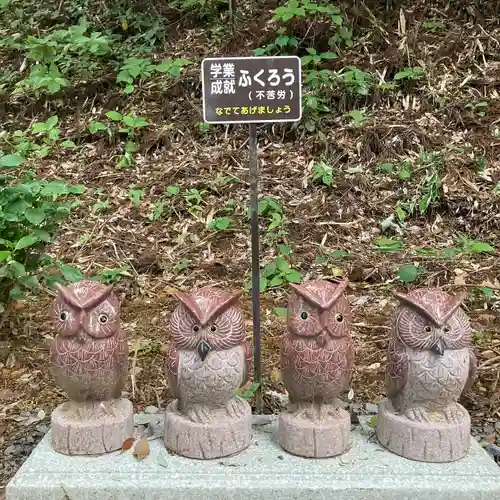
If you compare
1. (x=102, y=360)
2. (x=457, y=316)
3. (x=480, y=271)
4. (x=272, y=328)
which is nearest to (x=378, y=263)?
(x=480, y=271)

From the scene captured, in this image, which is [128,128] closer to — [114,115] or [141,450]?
[114,115]

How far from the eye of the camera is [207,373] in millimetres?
2314

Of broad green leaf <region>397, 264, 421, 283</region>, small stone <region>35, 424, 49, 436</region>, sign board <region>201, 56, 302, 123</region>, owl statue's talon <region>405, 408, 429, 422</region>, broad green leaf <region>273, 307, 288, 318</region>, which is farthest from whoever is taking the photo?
broad green leaf <region>397, 264, 421, 283</region>

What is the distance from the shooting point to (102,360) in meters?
2.35

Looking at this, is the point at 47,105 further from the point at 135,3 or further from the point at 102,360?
the point at 102,360

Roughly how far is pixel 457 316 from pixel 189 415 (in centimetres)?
107

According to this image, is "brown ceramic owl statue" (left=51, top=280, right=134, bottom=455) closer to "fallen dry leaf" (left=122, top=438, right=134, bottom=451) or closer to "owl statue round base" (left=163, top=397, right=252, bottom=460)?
"fallen dry leaf" (left=122, top=438, right=134, bottom=451)

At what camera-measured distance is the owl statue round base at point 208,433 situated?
2.39m

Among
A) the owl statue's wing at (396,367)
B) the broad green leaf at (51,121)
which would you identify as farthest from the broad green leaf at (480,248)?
the broad green leaf at (51,121)

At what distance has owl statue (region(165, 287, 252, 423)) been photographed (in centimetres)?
230

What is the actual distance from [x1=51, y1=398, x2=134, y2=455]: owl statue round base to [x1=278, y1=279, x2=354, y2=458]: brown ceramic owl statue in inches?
25.0

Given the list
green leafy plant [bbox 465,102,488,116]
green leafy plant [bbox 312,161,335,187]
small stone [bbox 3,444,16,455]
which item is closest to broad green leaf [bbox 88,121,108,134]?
green leafy plant [bbox 312,161,335,187]

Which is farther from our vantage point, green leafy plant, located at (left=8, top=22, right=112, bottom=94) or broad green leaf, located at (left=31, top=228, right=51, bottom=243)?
green leafy plant, located at (left=8, top=22, right=112, bottom=94)

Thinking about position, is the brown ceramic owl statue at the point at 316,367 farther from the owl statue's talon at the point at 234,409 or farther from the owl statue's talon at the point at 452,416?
the owl statue's talon at the point at 452,416
